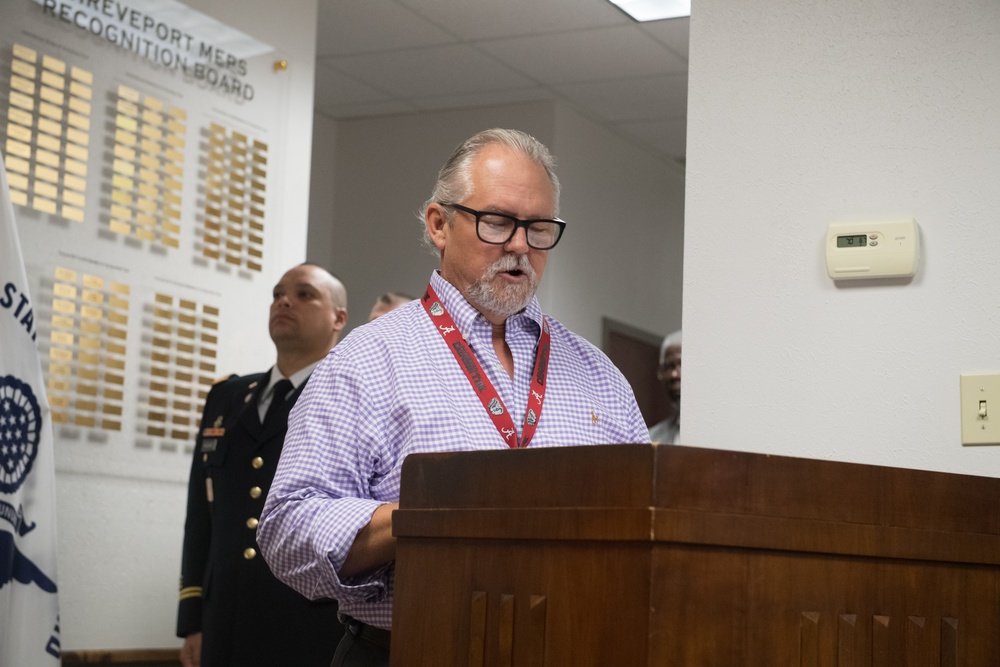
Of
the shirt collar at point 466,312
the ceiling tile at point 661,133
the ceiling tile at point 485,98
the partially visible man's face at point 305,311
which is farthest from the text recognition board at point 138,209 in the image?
the ceiling tile at point 661,133

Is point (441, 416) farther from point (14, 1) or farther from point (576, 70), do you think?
point (576, 70)

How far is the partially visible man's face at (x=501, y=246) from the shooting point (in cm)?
155

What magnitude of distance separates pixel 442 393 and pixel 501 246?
0.21 m

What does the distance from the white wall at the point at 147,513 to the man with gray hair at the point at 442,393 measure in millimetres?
1973

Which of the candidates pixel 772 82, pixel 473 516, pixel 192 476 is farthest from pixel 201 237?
pixel 473 516

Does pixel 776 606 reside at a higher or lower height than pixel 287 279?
lower

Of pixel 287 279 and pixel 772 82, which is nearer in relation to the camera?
pixel 772 82

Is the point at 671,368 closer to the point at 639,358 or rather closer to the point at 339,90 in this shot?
the point at 339,90

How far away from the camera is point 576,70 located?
217 inches

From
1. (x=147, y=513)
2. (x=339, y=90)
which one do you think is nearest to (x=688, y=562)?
(x=147, y=513)

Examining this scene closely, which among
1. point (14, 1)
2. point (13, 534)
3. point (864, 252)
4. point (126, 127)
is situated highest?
point (14, 1)

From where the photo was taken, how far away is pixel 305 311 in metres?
3.29

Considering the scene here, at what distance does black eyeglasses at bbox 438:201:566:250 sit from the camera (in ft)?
5.08

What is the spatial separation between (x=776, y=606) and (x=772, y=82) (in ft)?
3.93
